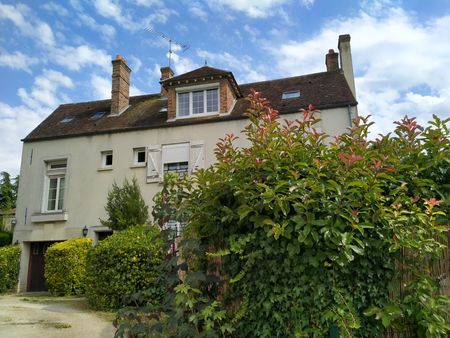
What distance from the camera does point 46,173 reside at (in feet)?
53.8

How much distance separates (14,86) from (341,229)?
893 centimetres

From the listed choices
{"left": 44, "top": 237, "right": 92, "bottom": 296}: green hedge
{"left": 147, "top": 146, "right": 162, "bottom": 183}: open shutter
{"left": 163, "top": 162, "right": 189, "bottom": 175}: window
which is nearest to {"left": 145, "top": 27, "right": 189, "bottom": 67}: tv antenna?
{"left": 147, "top": 146, "right": 162, "bottom": 183}: open shutter

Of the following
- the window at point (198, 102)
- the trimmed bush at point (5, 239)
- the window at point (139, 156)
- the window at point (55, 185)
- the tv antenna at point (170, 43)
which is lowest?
the trimmed bush at point (5, 239)

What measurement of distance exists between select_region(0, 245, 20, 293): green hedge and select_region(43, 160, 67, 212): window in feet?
6.83

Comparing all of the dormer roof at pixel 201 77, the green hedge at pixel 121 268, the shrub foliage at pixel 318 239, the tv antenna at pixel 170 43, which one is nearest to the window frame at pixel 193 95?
the dormer roof at pixel 201 77

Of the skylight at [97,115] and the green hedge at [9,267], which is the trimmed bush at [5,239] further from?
the skylight at [97,115]

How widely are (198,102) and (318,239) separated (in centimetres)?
1307

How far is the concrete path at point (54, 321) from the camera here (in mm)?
6723

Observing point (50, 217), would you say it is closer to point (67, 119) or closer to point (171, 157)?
point (67, 119)

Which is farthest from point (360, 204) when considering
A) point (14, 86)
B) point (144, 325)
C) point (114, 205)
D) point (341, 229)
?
point (114, 205)

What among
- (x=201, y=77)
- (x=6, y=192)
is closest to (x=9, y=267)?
(x=201, y=77)

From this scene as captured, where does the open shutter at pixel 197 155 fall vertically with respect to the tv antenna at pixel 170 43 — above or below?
below

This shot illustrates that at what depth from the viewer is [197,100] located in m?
15.5

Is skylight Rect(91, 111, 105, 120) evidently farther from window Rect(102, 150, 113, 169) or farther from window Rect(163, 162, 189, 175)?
window Rect(163, 162, 189, 175)
